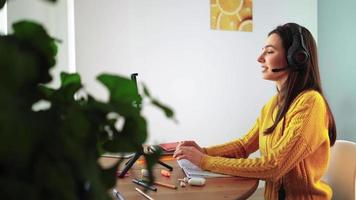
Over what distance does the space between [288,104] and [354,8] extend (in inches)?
53.3

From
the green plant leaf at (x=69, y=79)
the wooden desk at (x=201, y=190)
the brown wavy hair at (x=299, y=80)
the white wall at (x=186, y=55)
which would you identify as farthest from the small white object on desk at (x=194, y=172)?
the white wall at (x=186, y=55)

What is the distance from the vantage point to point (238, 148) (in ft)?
4.89

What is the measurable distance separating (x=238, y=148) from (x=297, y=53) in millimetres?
468

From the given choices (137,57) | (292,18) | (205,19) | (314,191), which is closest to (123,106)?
(314,191)

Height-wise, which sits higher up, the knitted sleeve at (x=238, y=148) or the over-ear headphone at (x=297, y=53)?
the over-ear headphone at (x=297, y=53)

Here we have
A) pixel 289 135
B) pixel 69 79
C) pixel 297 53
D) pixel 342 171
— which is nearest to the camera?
pixel 69 79

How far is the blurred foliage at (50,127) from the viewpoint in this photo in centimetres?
24

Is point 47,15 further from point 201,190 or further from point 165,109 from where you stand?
point 165,109

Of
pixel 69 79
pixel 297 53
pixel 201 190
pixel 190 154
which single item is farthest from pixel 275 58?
pixel 69 79

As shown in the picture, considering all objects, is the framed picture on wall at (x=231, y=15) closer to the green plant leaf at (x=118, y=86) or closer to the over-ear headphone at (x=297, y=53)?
the over-ear headphone at (x=297, y=53)

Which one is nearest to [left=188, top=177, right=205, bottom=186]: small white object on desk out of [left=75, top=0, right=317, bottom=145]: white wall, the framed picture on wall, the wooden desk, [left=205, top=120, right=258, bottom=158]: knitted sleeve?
the wooden desk

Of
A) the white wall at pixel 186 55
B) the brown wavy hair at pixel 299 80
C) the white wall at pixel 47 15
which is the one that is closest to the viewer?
the brown wavy hair at pixel 299 80

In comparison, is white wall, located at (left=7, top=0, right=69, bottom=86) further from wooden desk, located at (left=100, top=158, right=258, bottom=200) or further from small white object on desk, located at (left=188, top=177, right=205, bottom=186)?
small white object on desk, located at (left=188, top=177, right=205, bottom=186)

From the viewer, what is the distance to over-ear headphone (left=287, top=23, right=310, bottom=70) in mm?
1289
